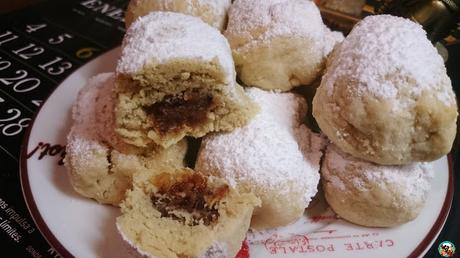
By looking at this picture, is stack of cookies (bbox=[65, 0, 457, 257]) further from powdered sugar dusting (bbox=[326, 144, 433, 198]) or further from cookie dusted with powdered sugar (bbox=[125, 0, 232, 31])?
cookie dusted with powdered sugar (bbox=[125, 0, 232, 31])

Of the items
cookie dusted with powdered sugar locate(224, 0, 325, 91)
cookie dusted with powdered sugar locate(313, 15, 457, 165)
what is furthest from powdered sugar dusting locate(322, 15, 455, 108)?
cookie dusted with powdered sugar locate(224, 0, 325, 91)

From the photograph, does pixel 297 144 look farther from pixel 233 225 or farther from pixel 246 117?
pixel 233 225

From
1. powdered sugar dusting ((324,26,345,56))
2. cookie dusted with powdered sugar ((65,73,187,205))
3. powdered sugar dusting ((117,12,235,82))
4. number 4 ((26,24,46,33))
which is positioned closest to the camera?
powdered sugar dusting ((117,12,235,82))

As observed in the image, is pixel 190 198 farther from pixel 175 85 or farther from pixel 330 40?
pixel 330 40

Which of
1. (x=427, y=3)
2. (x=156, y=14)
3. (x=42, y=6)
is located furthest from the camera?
(x=42, y=6)

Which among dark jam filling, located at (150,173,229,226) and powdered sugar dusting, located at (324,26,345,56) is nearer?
dark jam filling, located at (150,173,229,226)

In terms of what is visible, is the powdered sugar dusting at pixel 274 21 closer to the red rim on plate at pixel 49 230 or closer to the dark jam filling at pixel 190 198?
the dark jam filling at pixel 190 198

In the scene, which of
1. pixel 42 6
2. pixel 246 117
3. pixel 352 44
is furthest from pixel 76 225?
pixel 42 6
